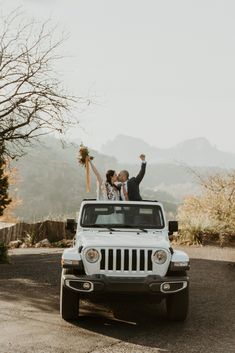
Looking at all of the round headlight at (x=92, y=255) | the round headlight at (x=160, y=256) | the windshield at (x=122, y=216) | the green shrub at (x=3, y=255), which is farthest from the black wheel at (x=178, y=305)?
the green shrub at (x=3, y=255)

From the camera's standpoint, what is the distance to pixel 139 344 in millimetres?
6430

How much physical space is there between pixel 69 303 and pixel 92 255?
720mm

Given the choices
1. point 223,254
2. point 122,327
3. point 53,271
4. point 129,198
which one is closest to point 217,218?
point 223,254

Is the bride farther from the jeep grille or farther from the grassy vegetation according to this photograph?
the grassy vegetation

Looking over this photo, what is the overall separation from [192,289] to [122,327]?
3.54 m

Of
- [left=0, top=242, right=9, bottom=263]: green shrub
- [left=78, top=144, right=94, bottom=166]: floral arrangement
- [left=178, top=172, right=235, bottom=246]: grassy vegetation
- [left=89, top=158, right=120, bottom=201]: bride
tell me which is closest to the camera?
[left=89, top=158, right=120, bottom=201]: bride

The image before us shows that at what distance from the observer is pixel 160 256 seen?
7410mm

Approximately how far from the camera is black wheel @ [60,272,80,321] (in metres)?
7.41

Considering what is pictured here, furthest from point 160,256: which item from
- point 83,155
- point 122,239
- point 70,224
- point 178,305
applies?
point 83,155

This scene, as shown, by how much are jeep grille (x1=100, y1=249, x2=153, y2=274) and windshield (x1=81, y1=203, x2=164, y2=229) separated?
113cm

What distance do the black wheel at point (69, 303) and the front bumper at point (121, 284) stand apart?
153mm

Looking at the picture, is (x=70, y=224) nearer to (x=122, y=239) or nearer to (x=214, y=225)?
(x=122, y=239)

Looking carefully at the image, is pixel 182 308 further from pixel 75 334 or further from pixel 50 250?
pixel 50 250

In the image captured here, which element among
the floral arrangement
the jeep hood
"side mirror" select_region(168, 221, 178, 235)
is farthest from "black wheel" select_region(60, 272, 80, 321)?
the floral arrangement
